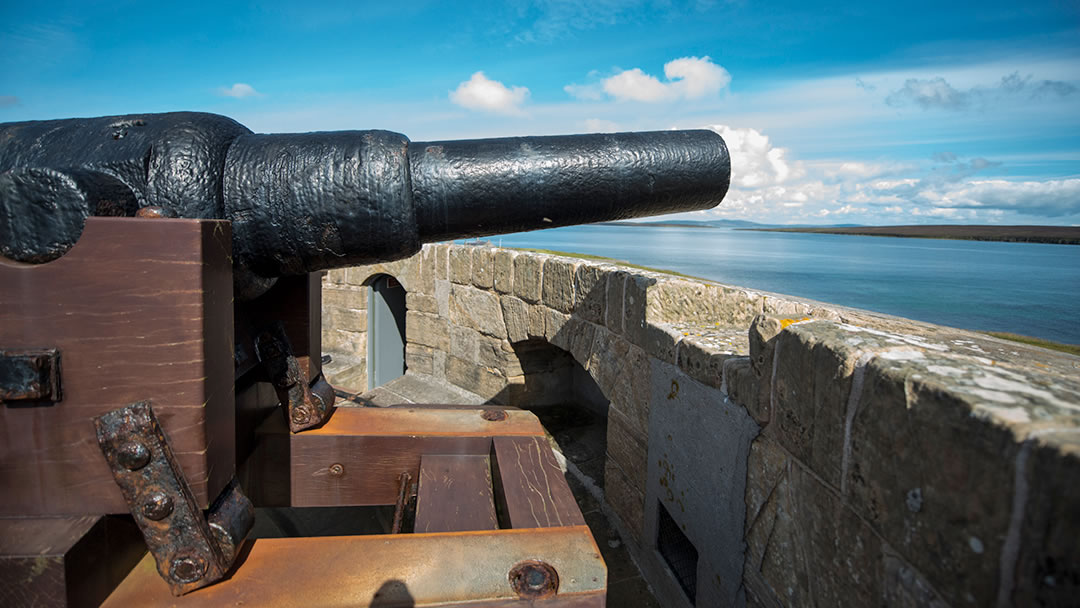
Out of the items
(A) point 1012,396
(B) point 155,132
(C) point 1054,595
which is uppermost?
(B) point 155,132

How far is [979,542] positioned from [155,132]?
1.83 m

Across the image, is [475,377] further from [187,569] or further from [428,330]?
[187,569]

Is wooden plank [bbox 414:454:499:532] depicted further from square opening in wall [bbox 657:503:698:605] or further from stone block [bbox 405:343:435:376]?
stone block [bbox 405:343:435:376]

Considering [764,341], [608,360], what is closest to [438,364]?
[608,360]

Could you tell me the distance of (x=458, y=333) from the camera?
601 cm

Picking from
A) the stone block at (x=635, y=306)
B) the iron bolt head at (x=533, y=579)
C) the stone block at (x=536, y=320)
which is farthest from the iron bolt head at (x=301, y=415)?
the stone block at (x=536, y=320)

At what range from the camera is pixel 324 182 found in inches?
58.7

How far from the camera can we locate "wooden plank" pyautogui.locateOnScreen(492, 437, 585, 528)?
1463 millimetres

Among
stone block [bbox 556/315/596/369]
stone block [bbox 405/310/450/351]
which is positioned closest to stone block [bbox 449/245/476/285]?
stone block [bbox 405/310/450/351]

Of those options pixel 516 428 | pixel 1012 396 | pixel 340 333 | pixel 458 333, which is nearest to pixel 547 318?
pixel 458 333

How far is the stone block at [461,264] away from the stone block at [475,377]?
2.77 feet

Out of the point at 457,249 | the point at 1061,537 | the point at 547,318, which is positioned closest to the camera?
the point at 1061,537

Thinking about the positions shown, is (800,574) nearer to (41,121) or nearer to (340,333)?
(41,121)

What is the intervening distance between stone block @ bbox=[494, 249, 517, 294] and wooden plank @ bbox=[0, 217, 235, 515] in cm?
380
